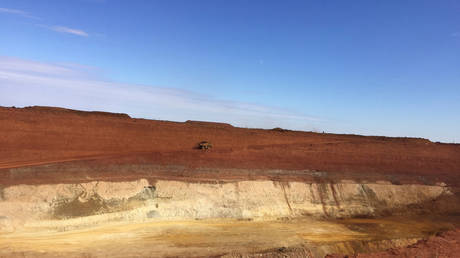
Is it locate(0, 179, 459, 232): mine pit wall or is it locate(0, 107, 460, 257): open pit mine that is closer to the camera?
locate(0, 107, 460, 257): open pit mine

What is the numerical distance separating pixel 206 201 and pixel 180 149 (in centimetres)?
416

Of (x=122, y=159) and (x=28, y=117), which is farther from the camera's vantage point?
(x=28, y=117)

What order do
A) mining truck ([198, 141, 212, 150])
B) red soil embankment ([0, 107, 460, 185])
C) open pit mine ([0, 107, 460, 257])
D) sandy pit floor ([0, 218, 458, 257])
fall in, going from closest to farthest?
sandy pit floor ([0, 218, 458, 257]) → open pit mine ([0, 107, 460, 257]) → red soil embankment ([0, 107, 460, 185]) → mining truck ([198, 141, 212, 150])

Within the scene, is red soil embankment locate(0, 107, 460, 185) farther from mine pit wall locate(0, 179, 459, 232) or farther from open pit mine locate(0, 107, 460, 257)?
mine pit wall locate(0, 179, 459, 232)

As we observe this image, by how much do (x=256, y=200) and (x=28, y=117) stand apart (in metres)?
11.1

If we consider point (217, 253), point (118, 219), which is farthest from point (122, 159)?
point (217, 253)

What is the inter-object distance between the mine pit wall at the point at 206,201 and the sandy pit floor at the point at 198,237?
1.38 ft

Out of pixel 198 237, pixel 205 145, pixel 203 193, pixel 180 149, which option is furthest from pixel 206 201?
pixel 180 149

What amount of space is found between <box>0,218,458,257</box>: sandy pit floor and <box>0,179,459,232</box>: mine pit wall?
422 millimetres

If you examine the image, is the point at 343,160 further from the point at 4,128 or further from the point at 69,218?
the point at 4,128

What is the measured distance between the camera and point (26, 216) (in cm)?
1007

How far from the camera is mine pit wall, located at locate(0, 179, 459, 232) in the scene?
10391mm

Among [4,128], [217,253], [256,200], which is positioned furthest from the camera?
[4,128]

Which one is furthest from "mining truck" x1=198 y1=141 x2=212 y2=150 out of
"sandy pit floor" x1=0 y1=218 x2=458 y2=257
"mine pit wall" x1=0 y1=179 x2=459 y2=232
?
"sandy pit floor" x1=0 y1=218 x2=458 y2=257
